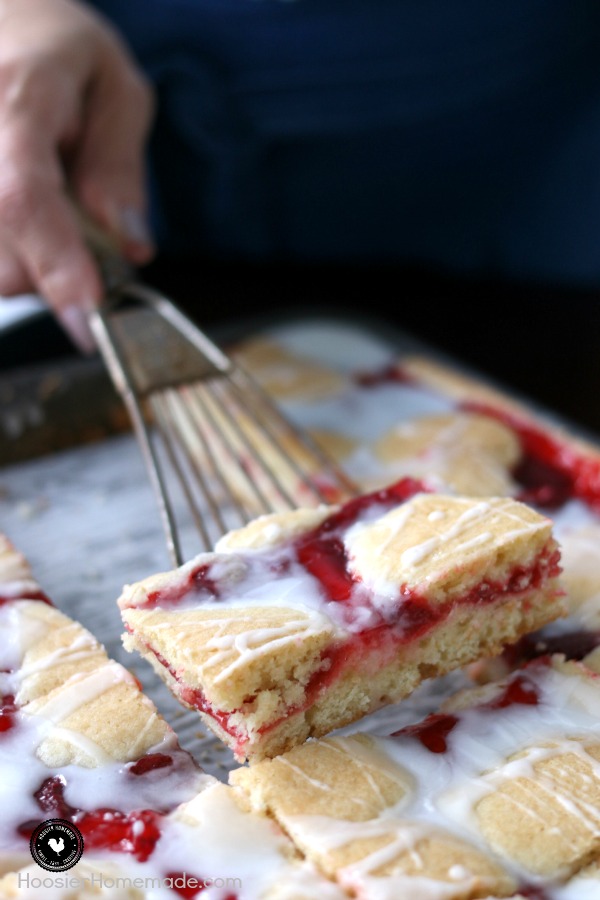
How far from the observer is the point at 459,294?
351 centimetres

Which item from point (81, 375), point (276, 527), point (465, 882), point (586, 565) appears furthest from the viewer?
point (81, 375)

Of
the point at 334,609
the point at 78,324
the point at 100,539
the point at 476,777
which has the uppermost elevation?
the point at 78,324

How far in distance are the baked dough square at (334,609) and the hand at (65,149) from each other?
92 cm

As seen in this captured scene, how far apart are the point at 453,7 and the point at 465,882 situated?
93.1 inches

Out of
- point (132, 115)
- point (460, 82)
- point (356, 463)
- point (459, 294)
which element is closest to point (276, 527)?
point (356, 463)

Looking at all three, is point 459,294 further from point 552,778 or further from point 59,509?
point 552,778

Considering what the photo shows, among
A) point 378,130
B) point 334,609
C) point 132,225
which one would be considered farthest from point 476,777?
point 378,130

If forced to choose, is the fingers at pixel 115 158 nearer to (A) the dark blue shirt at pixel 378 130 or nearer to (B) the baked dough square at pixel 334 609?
(A) the dark blue shirt at pixel 378 130

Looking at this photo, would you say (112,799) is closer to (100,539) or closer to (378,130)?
(100,539)

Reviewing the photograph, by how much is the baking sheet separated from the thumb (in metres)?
0.56

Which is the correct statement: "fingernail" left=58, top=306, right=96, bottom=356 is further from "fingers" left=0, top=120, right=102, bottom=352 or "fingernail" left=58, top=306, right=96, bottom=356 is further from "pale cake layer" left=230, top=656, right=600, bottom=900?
"pale cake layer" left=230, top=656, right=600, bottom=900

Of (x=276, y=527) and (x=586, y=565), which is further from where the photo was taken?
(x=586, y=565)

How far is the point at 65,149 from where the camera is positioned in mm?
2465

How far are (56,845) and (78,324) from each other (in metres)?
1.36
